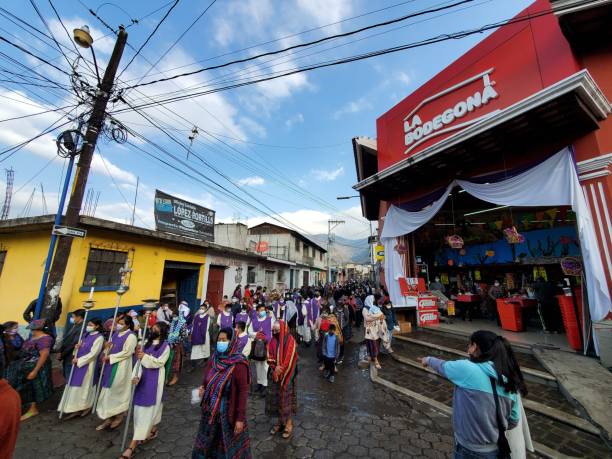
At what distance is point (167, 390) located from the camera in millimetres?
5332

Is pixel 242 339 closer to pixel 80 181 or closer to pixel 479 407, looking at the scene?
pixel 479 407

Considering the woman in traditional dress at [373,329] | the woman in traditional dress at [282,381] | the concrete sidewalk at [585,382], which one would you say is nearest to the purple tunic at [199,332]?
the woman in traditional dress at [282,381]

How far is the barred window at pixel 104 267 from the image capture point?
7.98 meters

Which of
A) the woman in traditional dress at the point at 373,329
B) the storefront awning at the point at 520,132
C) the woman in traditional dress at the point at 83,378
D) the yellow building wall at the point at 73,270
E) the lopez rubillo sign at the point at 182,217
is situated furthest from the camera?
the lopez rubillo sign at the point at 182,217

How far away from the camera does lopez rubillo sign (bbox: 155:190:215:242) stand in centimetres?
1075

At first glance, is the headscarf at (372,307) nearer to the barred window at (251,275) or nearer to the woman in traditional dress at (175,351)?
the woman in traditional dress at (175,351)

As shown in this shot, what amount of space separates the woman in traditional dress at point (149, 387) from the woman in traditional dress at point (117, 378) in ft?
2.10

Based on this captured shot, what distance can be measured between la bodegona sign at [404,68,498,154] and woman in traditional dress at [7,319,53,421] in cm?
1048

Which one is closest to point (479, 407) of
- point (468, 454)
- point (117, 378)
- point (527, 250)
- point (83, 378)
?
point (468, 454)

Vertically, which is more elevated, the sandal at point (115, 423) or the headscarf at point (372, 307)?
the headscarf at point (372, 307)

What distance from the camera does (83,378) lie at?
432cm

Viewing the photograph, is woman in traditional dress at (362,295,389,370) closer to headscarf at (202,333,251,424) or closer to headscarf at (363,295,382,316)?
headscarf at (363,295,382,316)

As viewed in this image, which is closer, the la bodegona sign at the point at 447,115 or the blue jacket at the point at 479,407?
the blue jacket at the point at 479,407

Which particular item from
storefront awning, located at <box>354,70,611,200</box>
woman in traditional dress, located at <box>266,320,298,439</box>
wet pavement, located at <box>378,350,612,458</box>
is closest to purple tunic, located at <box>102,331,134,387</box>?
woman in traditional dress, located at <box>266,320,298,439</box>
